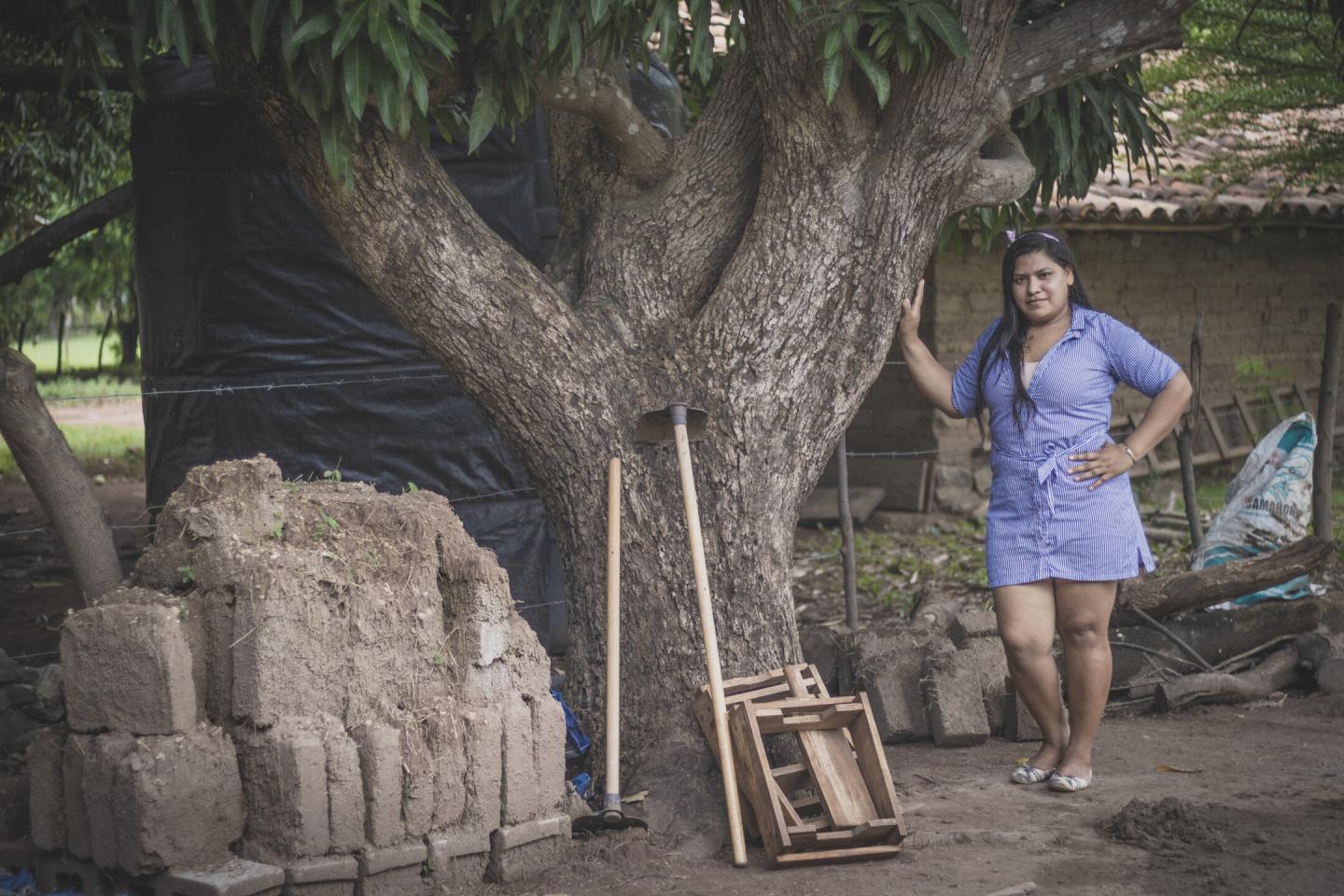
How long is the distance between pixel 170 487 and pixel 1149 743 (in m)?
4.40

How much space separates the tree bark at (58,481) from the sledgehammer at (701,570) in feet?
6.48

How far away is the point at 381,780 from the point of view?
350 cm

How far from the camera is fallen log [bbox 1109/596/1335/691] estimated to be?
5719 mm

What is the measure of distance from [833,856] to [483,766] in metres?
A: 1.04

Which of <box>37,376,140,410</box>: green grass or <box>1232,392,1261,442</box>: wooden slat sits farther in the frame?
<box>37,376,140,410</box>: green grass

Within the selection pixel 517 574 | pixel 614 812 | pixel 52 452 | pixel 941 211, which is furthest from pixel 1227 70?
pixel 52 452

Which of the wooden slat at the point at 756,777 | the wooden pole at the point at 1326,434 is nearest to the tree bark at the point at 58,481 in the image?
the wooden slat at the point at 756,777

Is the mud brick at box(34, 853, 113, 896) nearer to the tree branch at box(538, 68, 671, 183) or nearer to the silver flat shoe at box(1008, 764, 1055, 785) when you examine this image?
the tree branch at box(538, 68, 671, 183)

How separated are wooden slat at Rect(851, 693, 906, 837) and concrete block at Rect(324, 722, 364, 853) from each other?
152cm

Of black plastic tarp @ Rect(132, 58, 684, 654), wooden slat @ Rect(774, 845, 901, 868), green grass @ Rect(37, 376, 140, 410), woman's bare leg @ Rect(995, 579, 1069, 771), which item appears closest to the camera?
wooden slat @ Rect(774, 845, 901, 868)

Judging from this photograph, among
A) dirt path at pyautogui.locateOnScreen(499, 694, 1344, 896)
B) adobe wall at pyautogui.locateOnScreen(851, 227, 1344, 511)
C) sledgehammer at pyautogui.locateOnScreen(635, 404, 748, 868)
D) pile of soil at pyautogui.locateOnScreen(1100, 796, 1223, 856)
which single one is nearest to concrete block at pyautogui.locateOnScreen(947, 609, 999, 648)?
dirt path at pyautogui.locateOnScreen(499, 694, 1344, 896)

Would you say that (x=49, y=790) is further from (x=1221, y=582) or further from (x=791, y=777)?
(x=1221, y=582)

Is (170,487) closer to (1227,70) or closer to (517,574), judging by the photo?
(517,574)

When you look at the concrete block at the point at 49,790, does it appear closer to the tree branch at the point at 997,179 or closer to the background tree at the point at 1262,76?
the tree branch at the point at 997,179
